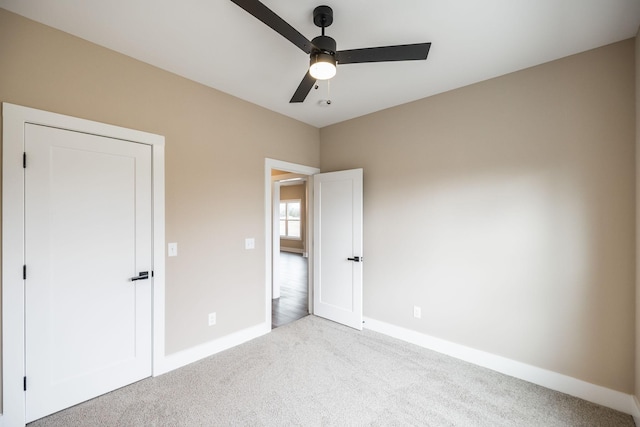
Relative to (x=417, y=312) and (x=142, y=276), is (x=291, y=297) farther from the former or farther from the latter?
(x=142, y=276)

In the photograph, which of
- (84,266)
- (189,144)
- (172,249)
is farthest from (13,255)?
(189,144)

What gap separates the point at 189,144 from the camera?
8.89ft

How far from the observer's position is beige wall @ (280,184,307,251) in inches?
392

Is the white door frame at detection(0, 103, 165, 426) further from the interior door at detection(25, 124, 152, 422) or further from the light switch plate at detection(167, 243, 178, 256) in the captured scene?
the light switch plate at detection(167, 243, 178, 256)

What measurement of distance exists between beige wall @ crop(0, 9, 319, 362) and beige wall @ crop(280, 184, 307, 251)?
6.24 metres

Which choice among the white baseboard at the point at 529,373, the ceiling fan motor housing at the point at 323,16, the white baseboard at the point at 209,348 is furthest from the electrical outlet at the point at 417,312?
the ceiling fan motor housing at the point at 323,16

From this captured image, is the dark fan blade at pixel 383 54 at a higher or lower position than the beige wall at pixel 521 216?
higher

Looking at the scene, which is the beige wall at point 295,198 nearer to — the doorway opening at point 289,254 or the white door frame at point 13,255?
the doorway opening at point 289,254

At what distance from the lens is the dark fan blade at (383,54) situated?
5.41 ft

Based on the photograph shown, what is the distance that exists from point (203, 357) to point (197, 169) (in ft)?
6.32

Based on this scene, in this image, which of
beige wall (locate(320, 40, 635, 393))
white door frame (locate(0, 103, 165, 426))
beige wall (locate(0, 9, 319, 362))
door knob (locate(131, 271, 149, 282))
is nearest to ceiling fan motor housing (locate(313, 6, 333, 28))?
beige wall (locate(0, 9, 319, 362))

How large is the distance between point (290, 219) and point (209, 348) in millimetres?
7766

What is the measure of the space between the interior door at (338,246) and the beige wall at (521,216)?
0.92 feet

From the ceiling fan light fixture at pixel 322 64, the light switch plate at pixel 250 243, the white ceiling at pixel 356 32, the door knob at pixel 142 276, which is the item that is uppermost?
the white ceiling at pixel 356 32
